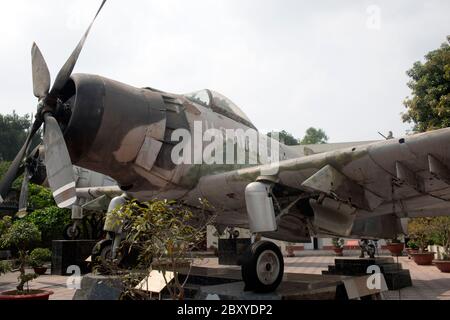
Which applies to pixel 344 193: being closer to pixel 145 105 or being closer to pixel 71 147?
A: pixel 145 105

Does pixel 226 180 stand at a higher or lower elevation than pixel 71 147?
lower

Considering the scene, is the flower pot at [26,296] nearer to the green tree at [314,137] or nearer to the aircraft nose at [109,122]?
the aircraft nose at [109,122]

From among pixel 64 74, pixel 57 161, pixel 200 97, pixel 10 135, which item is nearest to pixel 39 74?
pixel 64 74

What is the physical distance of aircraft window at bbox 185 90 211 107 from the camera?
869 cm

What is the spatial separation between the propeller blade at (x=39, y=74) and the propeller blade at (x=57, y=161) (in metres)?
0.95

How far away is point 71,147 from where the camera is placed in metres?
6.82

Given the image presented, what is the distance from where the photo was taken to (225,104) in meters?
9.22

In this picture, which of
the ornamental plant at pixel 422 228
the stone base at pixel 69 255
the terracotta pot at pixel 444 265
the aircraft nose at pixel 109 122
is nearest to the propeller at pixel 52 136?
the aircraft nose at pixel 109 122

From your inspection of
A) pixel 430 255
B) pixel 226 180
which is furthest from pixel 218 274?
pixel 430 255

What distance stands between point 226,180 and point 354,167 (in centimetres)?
266

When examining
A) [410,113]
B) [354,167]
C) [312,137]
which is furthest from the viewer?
[312,137]

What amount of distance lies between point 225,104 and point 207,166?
5.76ft

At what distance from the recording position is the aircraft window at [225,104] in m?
8.99

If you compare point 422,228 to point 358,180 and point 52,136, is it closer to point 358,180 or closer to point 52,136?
point 358,180
